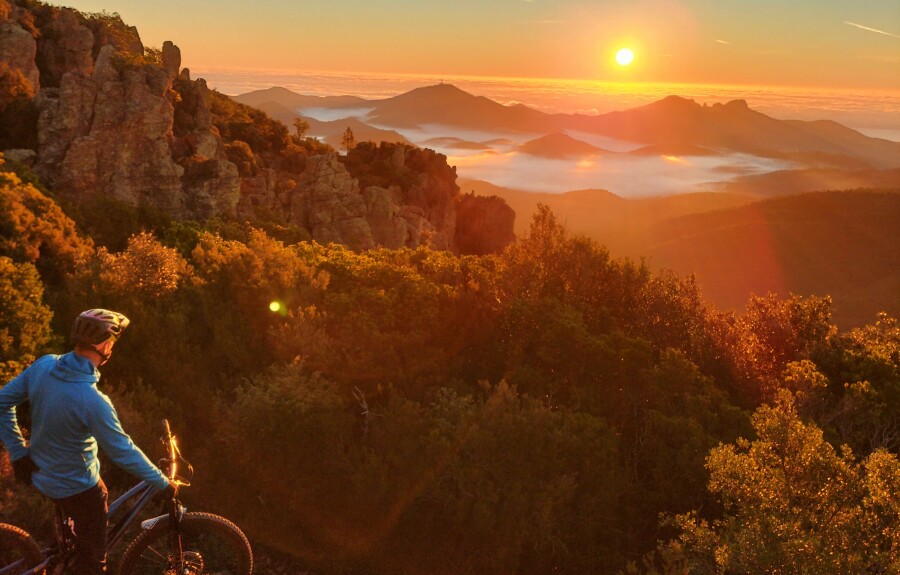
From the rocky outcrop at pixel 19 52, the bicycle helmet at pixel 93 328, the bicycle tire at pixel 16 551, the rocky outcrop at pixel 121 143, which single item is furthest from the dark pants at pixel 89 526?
the rocky outcrop at pixel 19 52

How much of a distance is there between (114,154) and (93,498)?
3795cm

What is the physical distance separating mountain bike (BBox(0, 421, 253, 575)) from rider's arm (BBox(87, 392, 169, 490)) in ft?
1.13

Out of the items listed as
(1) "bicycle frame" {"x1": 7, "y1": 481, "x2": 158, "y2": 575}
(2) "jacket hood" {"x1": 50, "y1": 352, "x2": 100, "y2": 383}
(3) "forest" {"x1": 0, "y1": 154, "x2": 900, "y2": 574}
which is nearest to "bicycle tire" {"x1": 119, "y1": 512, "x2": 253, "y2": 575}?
(1) "bicycle frame" {"x1": 7, "y1": 481, "x2": 158, "y2": 575}

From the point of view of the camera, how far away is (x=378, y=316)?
16594 mm

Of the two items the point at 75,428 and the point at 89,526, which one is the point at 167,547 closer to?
the point at 89,526

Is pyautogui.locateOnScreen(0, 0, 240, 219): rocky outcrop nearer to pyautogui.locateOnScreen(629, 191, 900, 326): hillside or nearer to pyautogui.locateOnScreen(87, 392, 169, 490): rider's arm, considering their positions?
pyautogui.locateOnScreen(87, 392, 169, 490): rider's arm

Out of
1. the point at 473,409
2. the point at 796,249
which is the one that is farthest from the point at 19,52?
the point at 796,249

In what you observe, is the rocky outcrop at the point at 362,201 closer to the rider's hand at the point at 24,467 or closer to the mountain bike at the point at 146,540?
the mountain bike at the point at 146,540

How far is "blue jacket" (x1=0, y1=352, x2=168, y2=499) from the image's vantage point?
16.2 feet

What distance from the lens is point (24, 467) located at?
5.30 m

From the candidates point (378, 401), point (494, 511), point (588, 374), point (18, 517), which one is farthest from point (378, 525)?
point (588, 374)

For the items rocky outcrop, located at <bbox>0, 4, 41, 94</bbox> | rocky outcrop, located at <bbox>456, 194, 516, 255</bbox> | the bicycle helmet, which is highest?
rocky outcrop, located at <bbox>0, 4, 41, 94</bbox>

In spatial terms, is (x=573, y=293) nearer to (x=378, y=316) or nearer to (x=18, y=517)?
(x=378, y=316)

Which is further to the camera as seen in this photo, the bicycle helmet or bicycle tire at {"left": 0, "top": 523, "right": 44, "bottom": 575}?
bicycle tire at {"left": 0, "top": 523, "right": 44, "bottom": 575}
